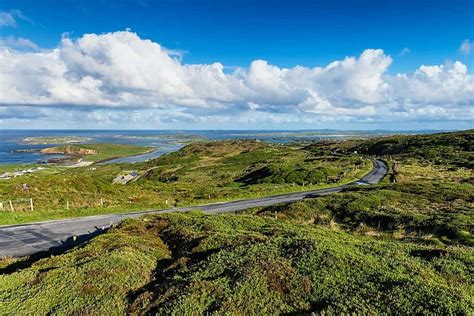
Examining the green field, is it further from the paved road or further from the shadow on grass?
the paved road

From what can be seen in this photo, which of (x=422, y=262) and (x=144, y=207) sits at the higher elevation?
(x=422, y=262)

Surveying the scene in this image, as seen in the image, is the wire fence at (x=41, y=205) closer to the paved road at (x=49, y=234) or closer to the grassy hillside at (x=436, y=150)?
the paved road at (x=49, y=234)

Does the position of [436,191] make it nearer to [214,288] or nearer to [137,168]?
[214,288]

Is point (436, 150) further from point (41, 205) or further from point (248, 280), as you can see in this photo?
point (248, 280)

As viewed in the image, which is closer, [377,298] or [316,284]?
[377,298]

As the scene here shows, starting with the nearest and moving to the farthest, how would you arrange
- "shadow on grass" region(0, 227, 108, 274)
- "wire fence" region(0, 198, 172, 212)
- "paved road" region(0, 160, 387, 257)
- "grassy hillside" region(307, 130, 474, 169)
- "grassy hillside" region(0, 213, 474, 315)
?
1. "grassy hillside" region(0, 213, 474, 315)
2. "shadow on grass" region(0, 227, 108, 274)
3. "paved road" region(0, 160, 387, 257)
4. "wire fence" region(0, 198, 172, 212)
5. "grassy hillside" region(307, 130, 474, 169)

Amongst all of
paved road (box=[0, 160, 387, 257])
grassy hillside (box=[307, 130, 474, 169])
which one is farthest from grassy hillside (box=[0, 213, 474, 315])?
grassy hillside (box=[307, 130, 474, 169])

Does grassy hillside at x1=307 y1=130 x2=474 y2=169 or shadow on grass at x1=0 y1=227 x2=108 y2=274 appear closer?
shadow on grass at x1=0 y1=227 x2=108 y2=274

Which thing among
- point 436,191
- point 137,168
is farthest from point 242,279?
point 137,168
